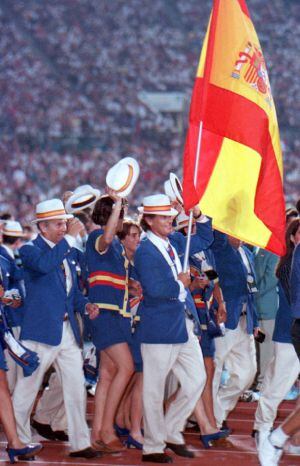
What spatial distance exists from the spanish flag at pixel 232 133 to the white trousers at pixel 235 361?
137cm

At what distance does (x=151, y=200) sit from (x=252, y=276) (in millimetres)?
1594

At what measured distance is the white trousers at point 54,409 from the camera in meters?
7.77

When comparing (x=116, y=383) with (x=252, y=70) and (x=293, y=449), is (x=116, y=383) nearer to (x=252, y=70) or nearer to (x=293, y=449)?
(x=293, y=449)

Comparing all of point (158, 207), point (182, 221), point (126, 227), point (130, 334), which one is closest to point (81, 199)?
point (126, 227)

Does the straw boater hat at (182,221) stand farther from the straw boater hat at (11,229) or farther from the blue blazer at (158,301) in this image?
the straw boater hat at (11,229)

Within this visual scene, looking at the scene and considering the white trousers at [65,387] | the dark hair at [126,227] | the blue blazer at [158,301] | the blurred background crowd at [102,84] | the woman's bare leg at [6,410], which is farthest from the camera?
the blurred background crowd at [102,84]

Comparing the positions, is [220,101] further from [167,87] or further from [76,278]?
[167,87]

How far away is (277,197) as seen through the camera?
693 cm

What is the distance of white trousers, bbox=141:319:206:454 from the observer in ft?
22.7

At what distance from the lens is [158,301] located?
695 centimetres

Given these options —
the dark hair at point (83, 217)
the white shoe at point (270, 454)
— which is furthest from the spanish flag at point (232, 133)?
the dark hair at point (83, 217)

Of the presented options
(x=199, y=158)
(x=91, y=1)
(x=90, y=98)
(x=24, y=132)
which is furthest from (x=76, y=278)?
(x=91, y=1)

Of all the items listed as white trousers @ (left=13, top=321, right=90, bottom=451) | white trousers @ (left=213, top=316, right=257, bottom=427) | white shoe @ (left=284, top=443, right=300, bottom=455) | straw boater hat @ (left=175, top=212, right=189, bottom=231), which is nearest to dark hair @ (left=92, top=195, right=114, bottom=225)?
white trousers @ (left=13, top=321, right=90, bottom=451)

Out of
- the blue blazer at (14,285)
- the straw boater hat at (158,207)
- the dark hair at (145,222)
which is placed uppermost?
the straw boater hat at (158,207)
